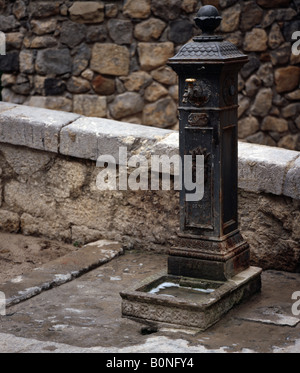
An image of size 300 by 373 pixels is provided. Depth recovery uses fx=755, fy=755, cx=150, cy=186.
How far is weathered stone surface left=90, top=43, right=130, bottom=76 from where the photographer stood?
6770mm

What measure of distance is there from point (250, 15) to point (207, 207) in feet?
10.1

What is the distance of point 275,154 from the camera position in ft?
14.4

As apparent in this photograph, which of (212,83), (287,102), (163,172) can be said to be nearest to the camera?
(212,83)

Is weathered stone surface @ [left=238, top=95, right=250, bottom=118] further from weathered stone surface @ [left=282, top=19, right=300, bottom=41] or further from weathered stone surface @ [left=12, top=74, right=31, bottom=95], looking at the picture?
weathered stone surface @ [left=12, top=74, right=31, bottom=95]

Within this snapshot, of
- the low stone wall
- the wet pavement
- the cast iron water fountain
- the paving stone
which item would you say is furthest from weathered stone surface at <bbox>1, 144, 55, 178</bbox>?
the cast iron water fountain

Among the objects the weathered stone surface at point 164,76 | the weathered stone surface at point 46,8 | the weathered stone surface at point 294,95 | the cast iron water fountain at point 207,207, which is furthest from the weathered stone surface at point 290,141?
the cast iron water fountain at point 207,207

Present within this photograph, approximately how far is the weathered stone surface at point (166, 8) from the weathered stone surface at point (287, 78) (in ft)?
3.39

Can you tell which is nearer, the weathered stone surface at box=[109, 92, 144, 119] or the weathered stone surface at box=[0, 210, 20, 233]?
the weathered stone surface at box=[0, 210, 20, 233]

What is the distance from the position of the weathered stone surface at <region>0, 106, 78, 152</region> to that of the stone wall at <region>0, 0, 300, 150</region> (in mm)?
1840

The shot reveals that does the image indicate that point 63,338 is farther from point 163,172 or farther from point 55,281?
point 163,172

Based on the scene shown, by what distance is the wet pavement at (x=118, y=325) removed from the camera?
3.41 m

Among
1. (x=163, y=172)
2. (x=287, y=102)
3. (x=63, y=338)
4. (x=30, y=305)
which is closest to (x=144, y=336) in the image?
(x=63, y=338)

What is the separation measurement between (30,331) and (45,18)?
3977 mm

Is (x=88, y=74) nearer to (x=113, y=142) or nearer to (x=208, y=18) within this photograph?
(x=113, y=142)
